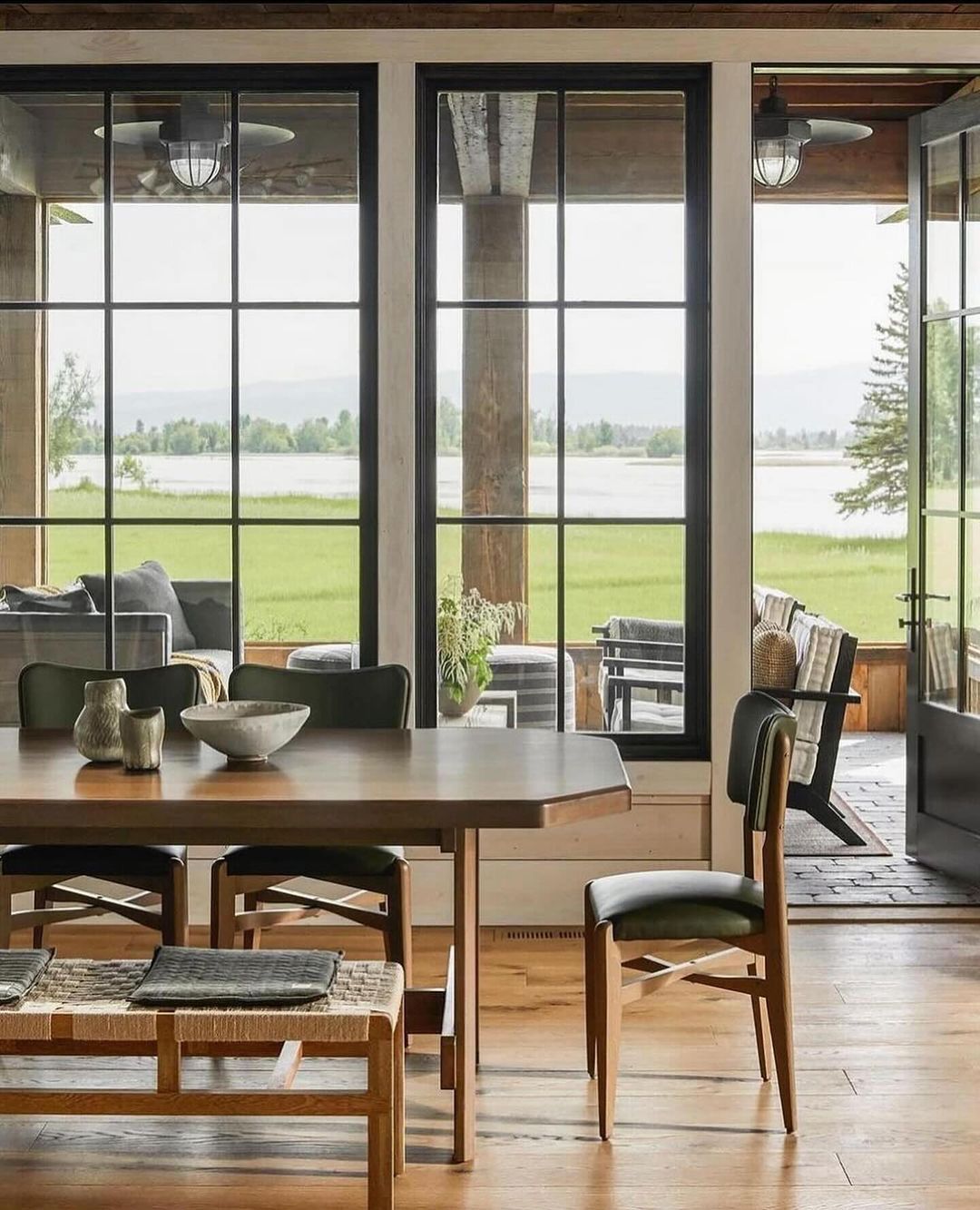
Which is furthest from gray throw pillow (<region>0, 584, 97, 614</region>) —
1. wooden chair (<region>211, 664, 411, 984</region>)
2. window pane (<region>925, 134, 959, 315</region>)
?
window pane (<region>925, 134, 959, 315</region>)

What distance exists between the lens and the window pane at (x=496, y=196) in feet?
14.0

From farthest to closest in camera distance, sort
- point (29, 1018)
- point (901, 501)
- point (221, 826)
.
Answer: point (901, 501) < point (221, 826) < point (29, 1018)

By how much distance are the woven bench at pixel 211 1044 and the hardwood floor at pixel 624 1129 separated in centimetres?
28

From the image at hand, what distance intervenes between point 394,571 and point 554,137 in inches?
58.1

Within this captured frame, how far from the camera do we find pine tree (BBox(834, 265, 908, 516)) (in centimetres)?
898

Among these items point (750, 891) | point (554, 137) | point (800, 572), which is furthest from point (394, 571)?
point (800, 572)

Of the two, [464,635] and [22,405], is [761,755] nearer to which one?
[464,635]

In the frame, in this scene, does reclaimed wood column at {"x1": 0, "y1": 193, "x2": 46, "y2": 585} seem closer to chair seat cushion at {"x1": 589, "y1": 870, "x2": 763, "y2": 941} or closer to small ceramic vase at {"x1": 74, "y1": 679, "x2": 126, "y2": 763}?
small ceramic vase at {"x1": 74, "y1": 679, "x2": 126, "y2": 763}

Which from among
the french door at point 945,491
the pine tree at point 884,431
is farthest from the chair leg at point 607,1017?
the pine tree at point 884,431

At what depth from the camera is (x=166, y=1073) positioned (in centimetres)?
236

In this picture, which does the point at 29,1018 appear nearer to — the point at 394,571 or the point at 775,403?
the point at 394,571

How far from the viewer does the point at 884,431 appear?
29.8 feet

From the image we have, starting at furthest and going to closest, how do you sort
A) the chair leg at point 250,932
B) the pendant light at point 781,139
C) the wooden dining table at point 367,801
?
the pendant light at point 781,139 → the chair leg at point 250,932 → the wooden dining table at point 367,801

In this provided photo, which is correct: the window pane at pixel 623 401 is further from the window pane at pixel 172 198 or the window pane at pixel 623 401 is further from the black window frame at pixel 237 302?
the window pane at pixel 172 198
